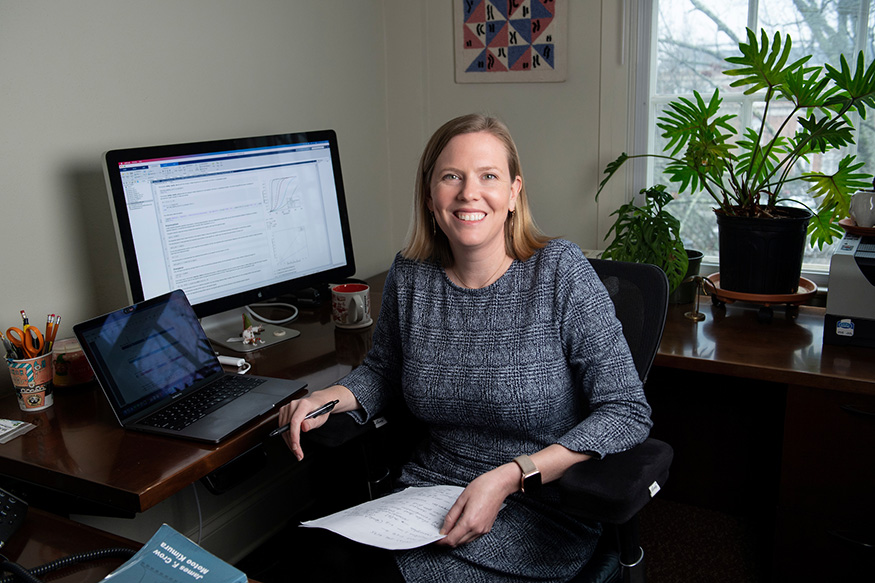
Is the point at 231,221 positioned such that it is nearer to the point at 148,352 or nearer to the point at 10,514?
the point at 148,352

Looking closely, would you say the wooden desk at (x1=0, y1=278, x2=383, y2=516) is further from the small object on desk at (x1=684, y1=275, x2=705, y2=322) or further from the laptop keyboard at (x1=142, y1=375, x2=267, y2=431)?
the small object on desk at (x1=684, y1=275, x2=705, y2=322)

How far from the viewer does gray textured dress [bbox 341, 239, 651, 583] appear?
1274 mm

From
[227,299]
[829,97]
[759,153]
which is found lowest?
[227,299]

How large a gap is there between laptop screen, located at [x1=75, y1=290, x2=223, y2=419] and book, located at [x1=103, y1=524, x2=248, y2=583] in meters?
0.39

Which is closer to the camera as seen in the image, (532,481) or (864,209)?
(532,481)

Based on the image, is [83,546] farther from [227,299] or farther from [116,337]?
[227,299]

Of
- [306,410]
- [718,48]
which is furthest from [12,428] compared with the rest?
Answer: [718,48]

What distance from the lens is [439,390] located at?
4.65ft

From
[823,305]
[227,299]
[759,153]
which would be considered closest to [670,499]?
[823,305]

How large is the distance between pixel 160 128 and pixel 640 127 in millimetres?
1421

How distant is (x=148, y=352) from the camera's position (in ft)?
4.65

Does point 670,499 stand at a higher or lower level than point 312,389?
lower

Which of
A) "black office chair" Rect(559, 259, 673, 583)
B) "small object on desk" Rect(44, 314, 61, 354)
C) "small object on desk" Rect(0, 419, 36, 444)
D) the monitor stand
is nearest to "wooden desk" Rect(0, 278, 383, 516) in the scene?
"small object on desk" Rect(0, 419, 36, 444)

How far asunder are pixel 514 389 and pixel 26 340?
931mm
